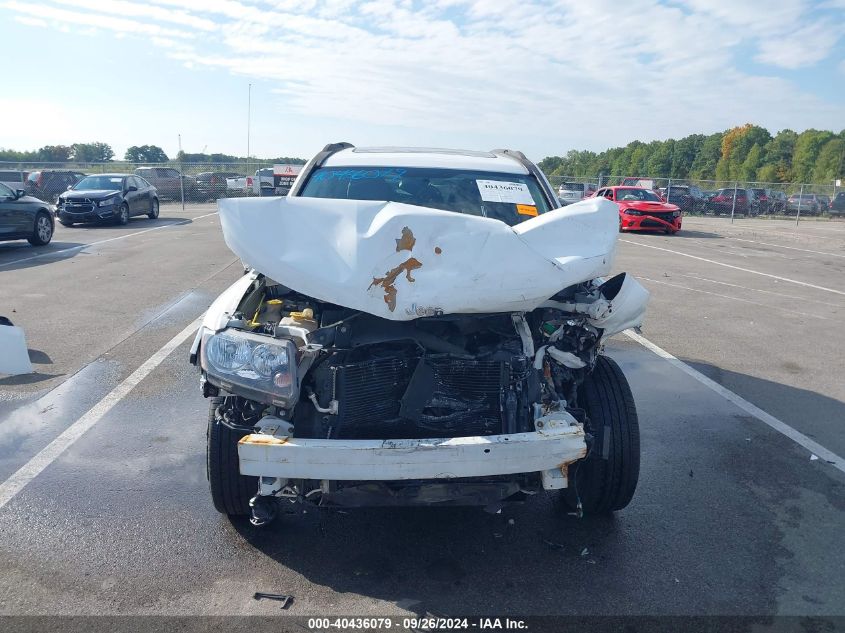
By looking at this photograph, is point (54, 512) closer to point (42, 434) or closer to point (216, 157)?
point (42, 434)

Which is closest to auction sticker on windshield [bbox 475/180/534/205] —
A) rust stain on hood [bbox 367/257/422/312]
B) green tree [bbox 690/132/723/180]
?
rust stain on hood [bbox 367/257/422/312]

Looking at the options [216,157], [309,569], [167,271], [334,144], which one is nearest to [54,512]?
[309,569]

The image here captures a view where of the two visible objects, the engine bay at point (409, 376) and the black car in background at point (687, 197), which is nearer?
the engine bay at point (409, 376)

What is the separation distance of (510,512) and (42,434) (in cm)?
338

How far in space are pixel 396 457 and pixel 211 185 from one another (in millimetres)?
35632

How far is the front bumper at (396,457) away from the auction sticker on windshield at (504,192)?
7.45 feet

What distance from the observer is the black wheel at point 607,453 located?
372cm

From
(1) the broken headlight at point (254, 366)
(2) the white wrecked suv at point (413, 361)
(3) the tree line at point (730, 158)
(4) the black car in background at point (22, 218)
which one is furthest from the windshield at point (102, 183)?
(3) the tree line at point (730, 158)

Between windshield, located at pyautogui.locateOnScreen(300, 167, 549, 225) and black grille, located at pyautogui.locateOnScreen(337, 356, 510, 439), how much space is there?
1.56 m

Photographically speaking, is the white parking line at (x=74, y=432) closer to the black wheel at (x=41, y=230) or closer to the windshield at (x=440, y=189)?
the windshield at (x=440, y=189)

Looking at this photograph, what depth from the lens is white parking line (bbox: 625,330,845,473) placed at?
494cm

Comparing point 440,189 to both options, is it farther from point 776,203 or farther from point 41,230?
point 776,203

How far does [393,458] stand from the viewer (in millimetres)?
2928

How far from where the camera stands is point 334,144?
5.92m
